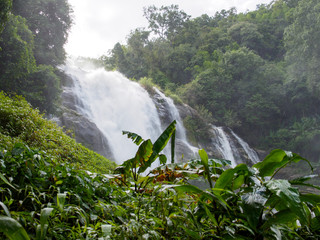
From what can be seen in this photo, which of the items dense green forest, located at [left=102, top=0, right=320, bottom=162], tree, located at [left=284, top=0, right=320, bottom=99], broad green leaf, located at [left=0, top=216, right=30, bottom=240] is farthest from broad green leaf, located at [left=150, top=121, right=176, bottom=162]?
tree, located at [left=284, top=0, right=320, bottom=99]

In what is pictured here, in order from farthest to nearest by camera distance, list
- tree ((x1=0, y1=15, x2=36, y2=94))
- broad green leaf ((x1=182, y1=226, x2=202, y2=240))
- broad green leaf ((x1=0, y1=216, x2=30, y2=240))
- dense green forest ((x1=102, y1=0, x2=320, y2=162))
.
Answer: dense green forest ((x1=102, y1=0, x2=320, y2=162)), tree ((x1=0, y1=15, x2=36, y2=94)), broad green leaf ((x1=182, y1=226, x2=202, y2=240)), broad green leaf ((x1=0, y1=216, x2=30, y2=240))

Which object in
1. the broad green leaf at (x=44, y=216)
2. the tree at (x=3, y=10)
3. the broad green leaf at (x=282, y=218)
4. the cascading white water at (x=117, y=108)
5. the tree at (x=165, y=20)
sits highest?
the tree at (x=165, y=20)

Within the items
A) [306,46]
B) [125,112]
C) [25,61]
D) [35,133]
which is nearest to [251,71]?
[306,46]

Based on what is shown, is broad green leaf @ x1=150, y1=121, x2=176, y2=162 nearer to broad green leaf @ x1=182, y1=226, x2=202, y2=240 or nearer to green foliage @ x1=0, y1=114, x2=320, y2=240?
green foliage @ x1=0, y1=114, x2=320, y2=240

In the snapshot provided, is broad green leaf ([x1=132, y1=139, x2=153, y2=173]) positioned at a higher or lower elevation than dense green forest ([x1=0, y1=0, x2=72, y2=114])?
lower

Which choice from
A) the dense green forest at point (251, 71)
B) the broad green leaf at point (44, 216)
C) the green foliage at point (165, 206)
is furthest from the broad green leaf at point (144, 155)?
the dense green forest at point (251, 71)

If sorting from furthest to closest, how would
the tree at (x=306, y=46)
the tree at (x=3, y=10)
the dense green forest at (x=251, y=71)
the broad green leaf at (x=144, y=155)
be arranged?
the dense green forest at (x=251, y=71), the tree at (x=306, y=46), the tree at (x=3, y=10), the broad green leaf at (x=144, y=155)

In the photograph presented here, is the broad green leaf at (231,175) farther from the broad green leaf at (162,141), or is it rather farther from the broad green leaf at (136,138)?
the broad green leaf at (136,138)

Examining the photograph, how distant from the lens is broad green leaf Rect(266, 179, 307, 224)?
93cm

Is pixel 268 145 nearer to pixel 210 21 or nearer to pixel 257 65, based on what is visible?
pixel 257 65

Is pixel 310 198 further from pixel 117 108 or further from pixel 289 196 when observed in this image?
pixel 117 108

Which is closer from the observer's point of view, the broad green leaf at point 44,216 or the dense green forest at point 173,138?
the broad green leaf at point 44,216

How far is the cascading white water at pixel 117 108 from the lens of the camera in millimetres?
12898

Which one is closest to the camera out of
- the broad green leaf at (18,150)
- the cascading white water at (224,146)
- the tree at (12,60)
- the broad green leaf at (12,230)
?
the broad green leaf at (12,230)
